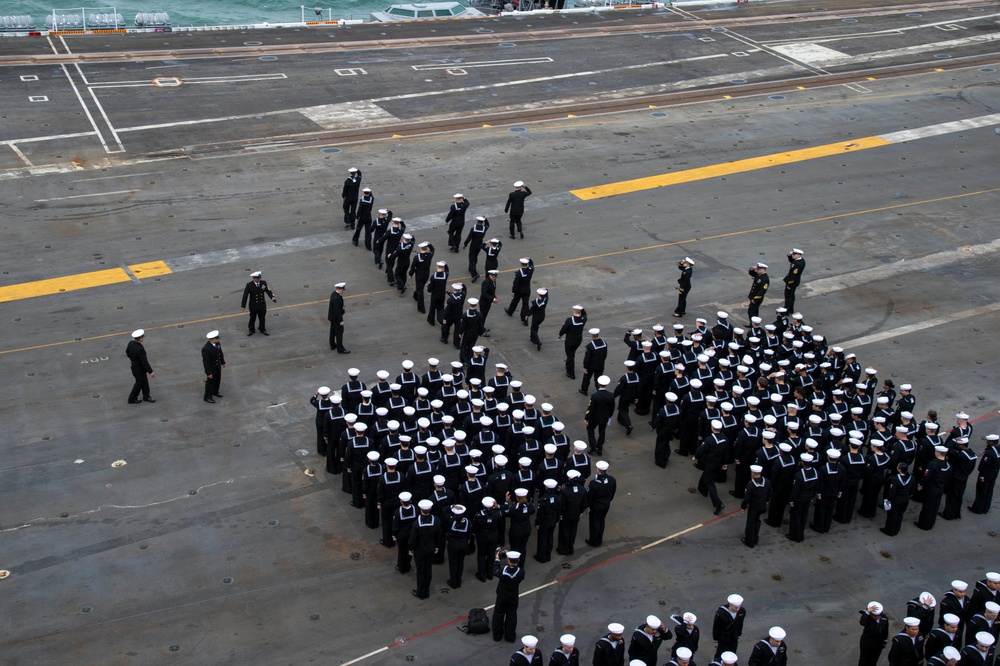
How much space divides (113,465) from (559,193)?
1539cm

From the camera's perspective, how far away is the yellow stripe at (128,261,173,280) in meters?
23.8

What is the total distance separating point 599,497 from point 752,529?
2.37 metres

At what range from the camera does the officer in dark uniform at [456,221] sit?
980 inches

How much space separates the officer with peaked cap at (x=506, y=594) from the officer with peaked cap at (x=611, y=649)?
139 cm

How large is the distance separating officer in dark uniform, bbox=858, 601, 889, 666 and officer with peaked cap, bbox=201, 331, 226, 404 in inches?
450

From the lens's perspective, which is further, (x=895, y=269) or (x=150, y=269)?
(x=895, y=269)

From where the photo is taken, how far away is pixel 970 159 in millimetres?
32969

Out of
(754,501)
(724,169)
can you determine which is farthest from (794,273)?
(724,169)

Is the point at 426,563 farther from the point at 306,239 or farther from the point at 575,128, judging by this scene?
the point at 575,128

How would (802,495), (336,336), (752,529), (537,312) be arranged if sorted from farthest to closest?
(537,312) → (336,336) → (752,529) → (802,495)

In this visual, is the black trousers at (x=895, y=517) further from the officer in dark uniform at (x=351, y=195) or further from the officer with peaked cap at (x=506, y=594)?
the officer in dark uniform at (x=351, y=195)

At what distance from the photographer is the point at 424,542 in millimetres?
14414

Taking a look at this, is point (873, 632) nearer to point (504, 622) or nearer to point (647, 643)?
point (647, 643)

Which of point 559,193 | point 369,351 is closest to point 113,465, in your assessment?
point 369,351
